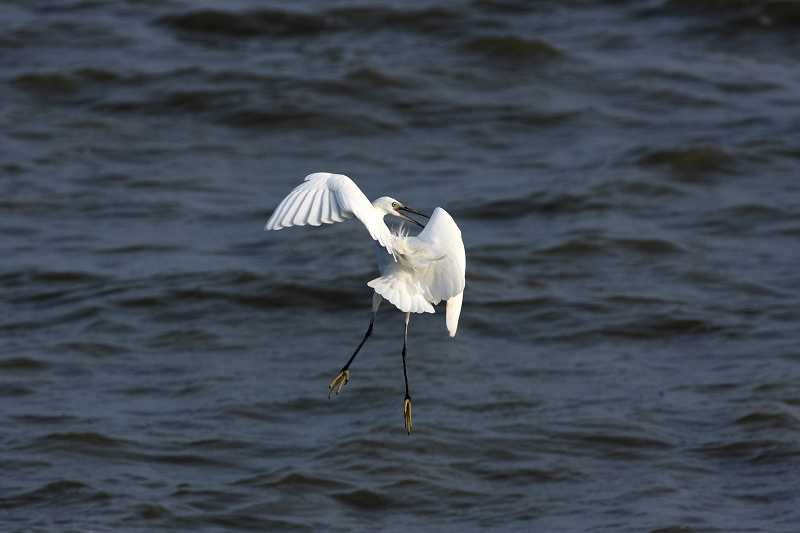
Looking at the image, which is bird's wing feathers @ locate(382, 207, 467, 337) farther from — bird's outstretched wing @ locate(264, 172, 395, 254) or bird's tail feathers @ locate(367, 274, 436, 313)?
bird's outstretched wing @ locate(264, 172, 395, 254)

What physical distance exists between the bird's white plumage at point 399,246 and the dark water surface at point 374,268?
→ 2.25 meters

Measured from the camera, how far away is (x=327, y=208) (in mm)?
4223

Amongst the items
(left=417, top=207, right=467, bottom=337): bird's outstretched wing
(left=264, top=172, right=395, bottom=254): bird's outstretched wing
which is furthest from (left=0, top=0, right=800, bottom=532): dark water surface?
(left=264, top=172, right=395, bottom=254): bird's outstretched wing

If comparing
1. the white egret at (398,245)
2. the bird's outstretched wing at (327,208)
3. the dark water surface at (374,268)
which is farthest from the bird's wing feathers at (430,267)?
the dark water surface at (374,268)

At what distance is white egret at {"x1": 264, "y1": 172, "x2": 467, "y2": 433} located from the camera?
420 cm

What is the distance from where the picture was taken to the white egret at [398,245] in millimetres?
4199

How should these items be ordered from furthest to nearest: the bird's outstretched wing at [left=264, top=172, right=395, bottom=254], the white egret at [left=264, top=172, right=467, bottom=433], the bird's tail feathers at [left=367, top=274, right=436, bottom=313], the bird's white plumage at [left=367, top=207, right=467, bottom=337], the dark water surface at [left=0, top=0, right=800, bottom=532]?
the dark water surface at [left=0, top=0, right=800, bottom=532], the bird's white plumage at [left=367, top=207, right=467, bottom=337], the bird's tail feathers at [left=367, top=274, right=436, bottom=313], the white egret at [left=264, top=172, right=467, bottom=433], the bird's outstretched wing at [left=264, top=172, right=395, bottom=254]

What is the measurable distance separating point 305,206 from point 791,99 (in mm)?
9428

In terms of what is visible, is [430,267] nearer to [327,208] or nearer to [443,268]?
[443,268]

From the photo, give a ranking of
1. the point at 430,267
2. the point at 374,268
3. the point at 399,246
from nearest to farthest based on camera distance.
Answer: the point at 399,246 < the point at 430,267 < the point at 374,268

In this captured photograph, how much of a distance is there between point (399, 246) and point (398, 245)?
2cm

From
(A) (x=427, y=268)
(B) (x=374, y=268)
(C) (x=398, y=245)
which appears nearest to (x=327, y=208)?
(C) (x=398, y=245)

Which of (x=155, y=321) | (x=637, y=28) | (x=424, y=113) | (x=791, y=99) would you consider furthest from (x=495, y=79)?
(x=155, y=321)

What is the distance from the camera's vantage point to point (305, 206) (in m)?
4.23
